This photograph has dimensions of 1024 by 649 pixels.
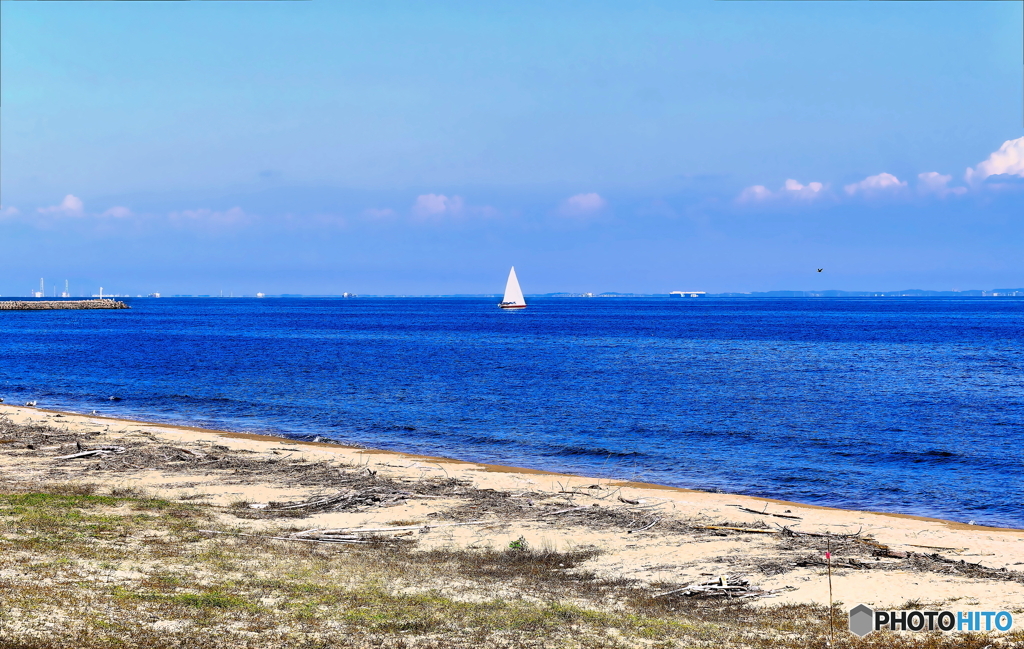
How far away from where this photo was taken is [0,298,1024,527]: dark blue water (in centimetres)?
2861

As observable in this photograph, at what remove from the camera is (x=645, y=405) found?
4572cm

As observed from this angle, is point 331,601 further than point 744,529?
No

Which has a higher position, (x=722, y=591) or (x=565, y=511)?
(x=722, y=591)

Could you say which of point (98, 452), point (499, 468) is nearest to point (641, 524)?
point (499, 468)

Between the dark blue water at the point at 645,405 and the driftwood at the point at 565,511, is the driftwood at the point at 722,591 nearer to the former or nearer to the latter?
the driftwood at the point at 565,511

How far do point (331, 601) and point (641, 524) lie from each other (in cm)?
894

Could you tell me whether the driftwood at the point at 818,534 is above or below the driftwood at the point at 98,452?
below

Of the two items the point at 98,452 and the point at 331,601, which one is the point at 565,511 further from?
the point at 98,452

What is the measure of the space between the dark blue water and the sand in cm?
400

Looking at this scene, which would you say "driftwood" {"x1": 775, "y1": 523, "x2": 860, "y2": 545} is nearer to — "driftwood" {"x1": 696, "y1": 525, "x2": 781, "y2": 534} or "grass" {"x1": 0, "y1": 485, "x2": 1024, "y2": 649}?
"driftwood" {"x1": 696, "y1": 525, "x2": 781, "y2": 534}

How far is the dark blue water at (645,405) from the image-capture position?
28.6m

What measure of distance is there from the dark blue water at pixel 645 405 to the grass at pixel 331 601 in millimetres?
13365

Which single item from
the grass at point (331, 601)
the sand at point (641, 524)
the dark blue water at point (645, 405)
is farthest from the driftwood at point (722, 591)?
the dark blue water at point (645, 405)

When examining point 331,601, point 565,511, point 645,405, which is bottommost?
point 645,405
